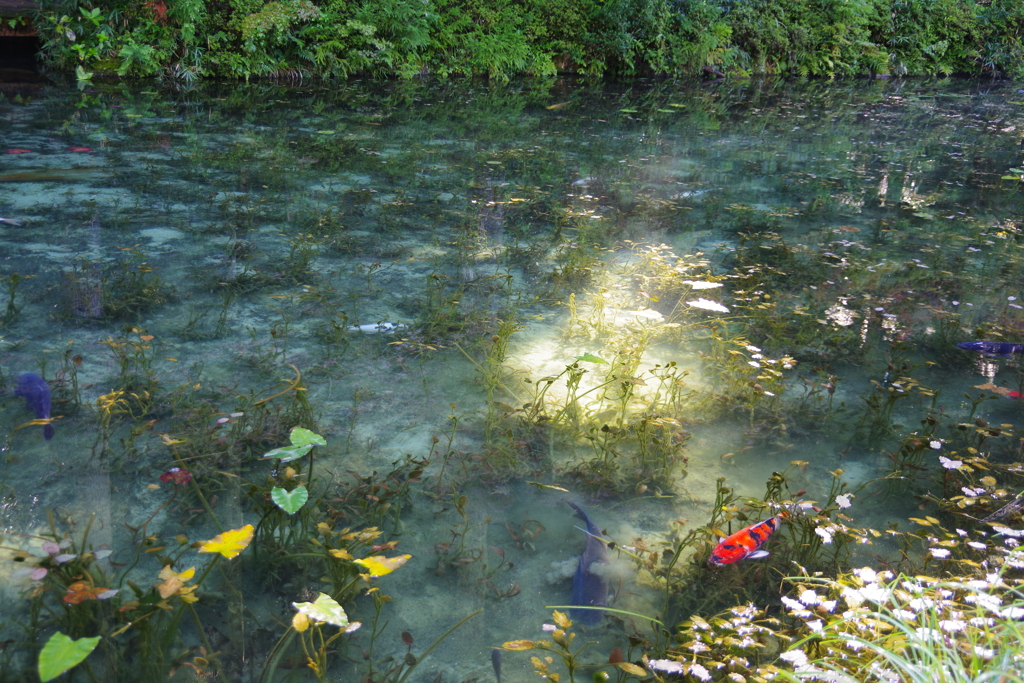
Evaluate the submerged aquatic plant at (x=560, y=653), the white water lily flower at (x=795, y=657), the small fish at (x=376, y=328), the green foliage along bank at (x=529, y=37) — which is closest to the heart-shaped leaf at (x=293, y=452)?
the submerged aquatic plant at (x=560, y=653)

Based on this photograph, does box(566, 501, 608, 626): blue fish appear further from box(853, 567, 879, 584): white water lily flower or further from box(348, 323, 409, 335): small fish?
box(348, 323, 409, 335): small fish

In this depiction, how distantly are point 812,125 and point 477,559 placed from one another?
10157mm

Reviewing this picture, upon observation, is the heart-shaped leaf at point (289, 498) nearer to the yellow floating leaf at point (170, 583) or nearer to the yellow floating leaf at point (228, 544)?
the yellow floating leaf at point (228, 544)

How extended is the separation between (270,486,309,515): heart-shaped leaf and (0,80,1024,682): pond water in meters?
0.14

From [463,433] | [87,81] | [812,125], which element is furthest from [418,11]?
[463,433]

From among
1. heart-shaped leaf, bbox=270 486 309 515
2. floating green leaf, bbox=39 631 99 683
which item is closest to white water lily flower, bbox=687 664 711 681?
heart-shaped leaf, bbox=270 486 309 515

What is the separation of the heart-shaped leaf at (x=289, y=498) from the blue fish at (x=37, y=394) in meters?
1.20

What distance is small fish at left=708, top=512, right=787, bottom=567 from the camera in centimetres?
221

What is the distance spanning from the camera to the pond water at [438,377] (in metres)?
2.07

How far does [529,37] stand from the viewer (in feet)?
47.3

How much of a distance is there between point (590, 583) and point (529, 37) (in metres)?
14.1

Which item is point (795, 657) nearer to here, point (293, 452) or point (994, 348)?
point (293, 452)

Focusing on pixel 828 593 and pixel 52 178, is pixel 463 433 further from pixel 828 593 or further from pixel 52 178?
pixel 52 178

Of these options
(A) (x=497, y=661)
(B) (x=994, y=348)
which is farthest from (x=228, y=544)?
(B) (x=994, y=348)
